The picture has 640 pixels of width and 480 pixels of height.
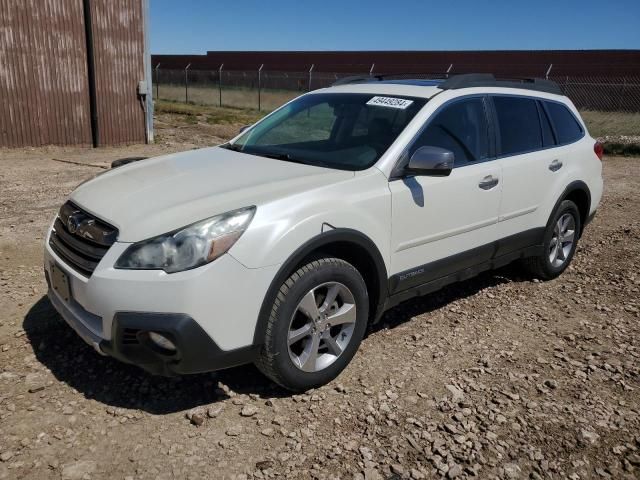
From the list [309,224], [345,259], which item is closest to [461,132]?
[345,259]

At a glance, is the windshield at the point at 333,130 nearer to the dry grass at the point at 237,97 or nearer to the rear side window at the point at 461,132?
the rear side window at the point at 461,132

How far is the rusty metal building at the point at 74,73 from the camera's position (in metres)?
11.0

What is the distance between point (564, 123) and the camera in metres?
5.11

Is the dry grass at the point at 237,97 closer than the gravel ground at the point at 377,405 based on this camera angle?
No

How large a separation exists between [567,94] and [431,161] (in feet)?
79.6

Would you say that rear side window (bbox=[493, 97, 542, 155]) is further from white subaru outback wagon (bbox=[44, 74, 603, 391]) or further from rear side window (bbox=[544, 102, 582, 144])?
rear side window (bbox=[544, 102, 582, 144])

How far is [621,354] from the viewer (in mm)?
3906

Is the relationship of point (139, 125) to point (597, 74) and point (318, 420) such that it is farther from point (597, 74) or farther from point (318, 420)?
point (597, 74)

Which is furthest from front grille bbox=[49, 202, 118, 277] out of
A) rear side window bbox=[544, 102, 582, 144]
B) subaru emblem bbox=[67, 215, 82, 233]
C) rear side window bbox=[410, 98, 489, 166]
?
rear side window bbox=[544, 102, 582, 144]

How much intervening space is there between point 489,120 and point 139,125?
10488mm

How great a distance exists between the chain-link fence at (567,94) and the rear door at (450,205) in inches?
556

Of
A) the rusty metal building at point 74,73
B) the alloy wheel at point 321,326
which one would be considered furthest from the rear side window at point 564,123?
the rusty metal building at point 74,73

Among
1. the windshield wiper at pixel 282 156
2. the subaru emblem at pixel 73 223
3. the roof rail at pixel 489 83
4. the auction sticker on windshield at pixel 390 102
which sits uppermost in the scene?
the roof rail at pixel 489 83

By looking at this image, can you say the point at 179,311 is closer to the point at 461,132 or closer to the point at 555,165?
the point at 461,132
